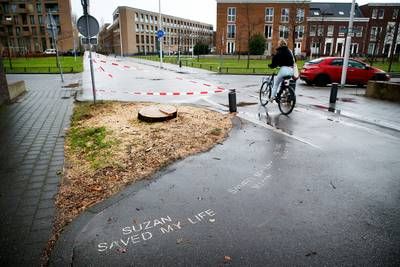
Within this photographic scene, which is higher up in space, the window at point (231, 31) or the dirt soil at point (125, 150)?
the window at point (231, 31)

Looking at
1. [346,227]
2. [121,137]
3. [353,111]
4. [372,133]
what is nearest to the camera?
[346,227]

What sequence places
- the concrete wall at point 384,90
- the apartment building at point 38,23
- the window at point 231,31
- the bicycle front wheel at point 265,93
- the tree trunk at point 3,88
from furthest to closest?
1. the apartment building at point 38,23
2. the window at point 231,31
3. the concrete wall at point 384,90
4. the bicycle front wheel at point 265,93
5. the tree trunk at point 3,88

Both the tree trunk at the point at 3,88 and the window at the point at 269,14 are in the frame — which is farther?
the window at the point at 269,14

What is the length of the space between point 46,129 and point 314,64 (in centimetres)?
1442

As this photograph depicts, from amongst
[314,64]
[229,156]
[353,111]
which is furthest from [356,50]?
[229,156]

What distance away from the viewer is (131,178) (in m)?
4.33

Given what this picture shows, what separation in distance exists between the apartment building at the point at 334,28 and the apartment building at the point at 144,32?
33.6 metres

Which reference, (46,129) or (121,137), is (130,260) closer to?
(121,137)

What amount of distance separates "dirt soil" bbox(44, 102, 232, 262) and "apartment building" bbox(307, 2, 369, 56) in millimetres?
60813

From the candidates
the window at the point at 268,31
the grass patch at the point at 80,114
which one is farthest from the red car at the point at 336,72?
the window at the point at 268,31

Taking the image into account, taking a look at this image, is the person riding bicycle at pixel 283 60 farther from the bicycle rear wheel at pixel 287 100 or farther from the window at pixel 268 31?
the window at pixel 268 31

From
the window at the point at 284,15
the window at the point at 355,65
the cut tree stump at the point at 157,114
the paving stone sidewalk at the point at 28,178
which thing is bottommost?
the paving stone sidewalk at the point at 28,178

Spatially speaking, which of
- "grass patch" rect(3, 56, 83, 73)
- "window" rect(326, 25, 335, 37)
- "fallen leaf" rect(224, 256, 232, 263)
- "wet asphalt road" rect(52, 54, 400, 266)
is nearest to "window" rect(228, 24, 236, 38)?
"window" rect(326, 25, 335, 37)

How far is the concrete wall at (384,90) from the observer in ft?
38.2
